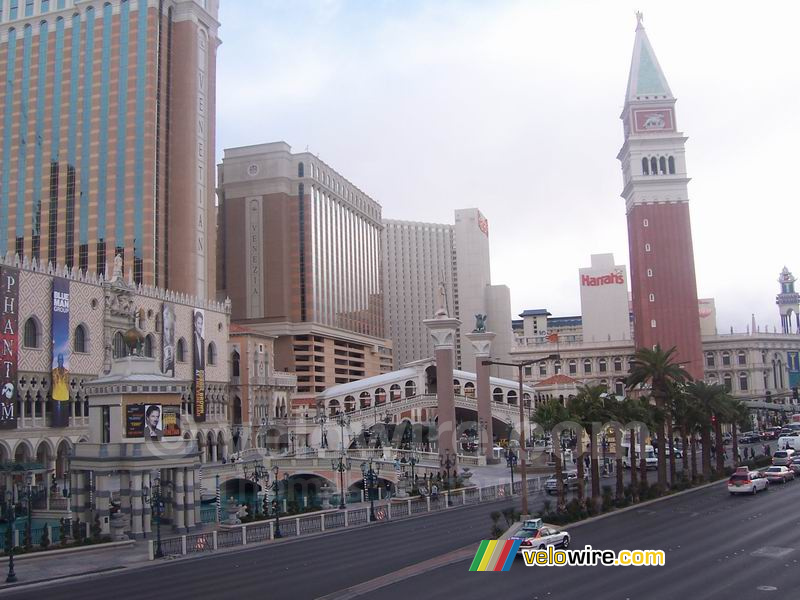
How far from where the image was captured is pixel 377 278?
186500 millimetres

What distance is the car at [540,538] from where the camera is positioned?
3262cm

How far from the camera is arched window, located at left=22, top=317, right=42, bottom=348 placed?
63500 millimetres

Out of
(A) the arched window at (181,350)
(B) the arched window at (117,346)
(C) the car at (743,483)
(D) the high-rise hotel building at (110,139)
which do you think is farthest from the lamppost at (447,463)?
(D) the high-rise hotel building at (110,139)

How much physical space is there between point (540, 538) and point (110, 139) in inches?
3717

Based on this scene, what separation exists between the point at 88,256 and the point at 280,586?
88.8 m

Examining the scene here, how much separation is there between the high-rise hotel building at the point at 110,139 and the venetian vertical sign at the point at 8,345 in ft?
141

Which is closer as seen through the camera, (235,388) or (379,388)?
(235,388)

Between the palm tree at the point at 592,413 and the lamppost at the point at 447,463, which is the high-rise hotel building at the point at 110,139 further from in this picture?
the palm tree at the point at 592,413

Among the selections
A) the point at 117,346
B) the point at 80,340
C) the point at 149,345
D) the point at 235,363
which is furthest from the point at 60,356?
the point at 235,363

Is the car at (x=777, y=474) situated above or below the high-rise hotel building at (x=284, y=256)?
below

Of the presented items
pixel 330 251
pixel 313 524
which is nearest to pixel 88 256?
pixel 330 251

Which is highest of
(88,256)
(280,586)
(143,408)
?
(88,256)

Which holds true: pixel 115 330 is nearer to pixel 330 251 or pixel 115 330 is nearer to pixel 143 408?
pixel 143 408

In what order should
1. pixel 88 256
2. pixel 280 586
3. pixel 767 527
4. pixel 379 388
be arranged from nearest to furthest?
pixel 280 586 < pixel 767 527 < pixel 88 256 < pixel 379 388
